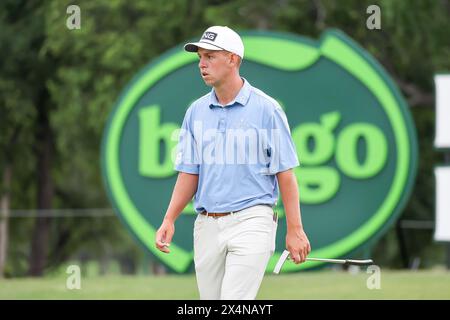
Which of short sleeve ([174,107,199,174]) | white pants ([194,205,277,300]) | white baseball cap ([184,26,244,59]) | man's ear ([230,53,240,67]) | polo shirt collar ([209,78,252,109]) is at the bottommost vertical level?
white pants ([194,205,277,300])

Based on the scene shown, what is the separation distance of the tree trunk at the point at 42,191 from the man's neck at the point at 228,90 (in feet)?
81.3

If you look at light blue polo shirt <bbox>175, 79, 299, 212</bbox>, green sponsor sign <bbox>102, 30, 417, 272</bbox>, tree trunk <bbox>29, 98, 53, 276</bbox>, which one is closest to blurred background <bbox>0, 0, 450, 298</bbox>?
tree trunk <bbox>29, 98, 53, 276</bbox>

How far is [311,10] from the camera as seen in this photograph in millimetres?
29062

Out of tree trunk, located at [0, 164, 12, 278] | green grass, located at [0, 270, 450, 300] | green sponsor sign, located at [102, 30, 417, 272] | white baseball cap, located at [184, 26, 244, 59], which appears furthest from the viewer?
tree trunk, located at [0, 164, 12, 278]

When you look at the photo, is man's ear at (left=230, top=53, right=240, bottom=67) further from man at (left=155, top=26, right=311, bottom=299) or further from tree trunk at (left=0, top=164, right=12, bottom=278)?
tree trunk at (left=0, top=164, right=12, bottom=278)

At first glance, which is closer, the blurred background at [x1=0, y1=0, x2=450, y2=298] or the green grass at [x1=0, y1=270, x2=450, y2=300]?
the green grass at [x1=0, y1=270, x2=450, y2=300]

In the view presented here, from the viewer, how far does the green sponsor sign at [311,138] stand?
19797 mm

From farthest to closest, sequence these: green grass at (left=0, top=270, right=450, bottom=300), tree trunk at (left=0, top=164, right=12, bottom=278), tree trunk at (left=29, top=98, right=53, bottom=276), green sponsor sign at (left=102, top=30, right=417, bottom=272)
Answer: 1. tree trunk at (left=29, top=98, right=53, bottom=276)
2. tree trunk at (left=0, top=164, right=12, bottom=278)
3. green sponsor sign at (left=102, top=30, right=417, bottom=272)
4. green grass at (left=0, top=270, right=450, bottom=300)

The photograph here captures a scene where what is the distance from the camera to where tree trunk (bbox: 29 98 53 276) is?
3250 cm

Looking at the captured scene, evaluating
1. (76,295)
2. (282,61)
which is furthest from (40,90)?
(76,295)

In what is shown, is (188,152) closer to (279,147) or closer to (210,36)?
(279,147)

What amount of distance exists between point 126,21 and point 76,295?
15.6 m

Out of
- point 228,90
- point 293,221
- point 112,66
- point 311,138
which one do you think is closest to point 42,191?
point 112,66

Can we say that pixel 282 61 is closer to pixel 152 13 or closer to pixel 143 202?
pixel 143 202
